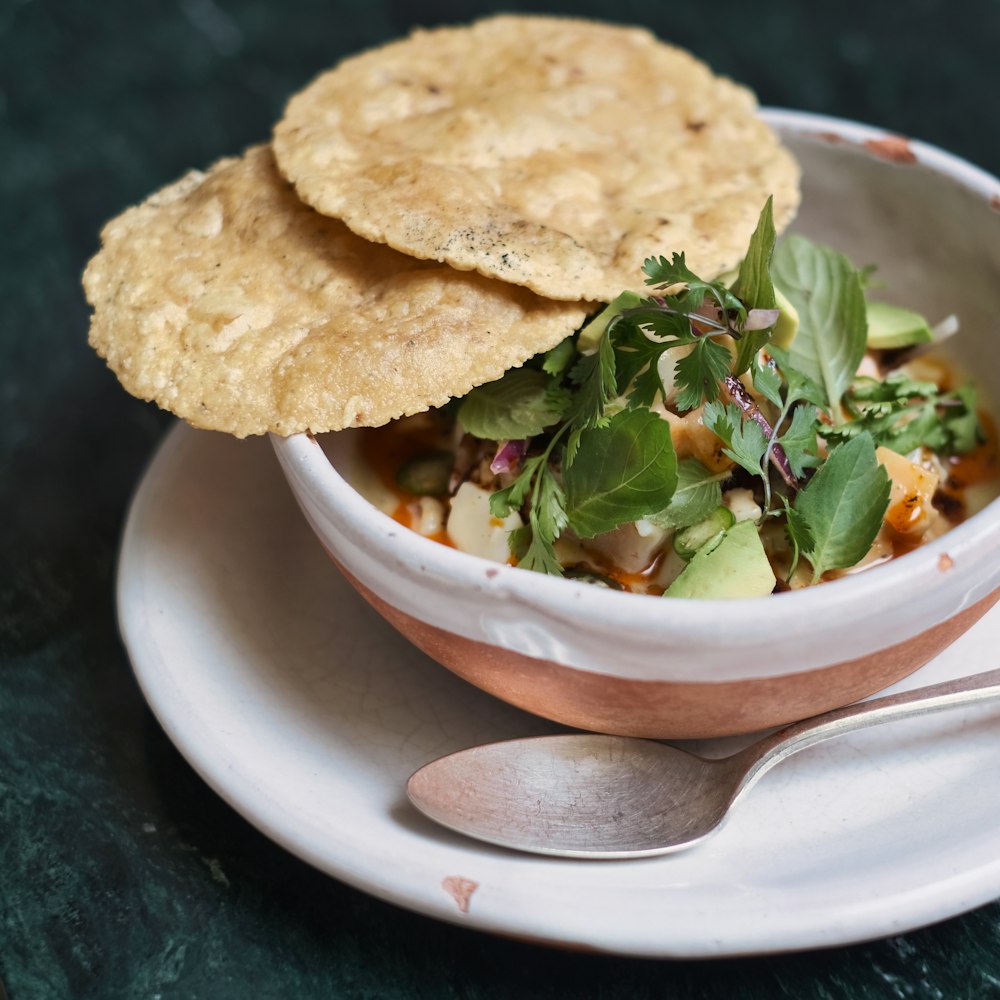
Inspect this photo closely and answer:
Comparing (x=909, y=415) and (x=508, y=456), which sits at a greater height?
(x=909, y=415)

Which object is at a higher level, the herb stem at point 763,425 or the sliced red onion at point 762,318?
the sliced red onion at point 762,318

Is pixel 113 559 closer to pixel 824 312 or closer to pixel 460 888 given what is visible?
pixel 460 888

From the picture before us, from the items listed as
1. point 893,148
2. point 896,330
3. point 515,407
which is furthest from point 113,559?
point 893,148

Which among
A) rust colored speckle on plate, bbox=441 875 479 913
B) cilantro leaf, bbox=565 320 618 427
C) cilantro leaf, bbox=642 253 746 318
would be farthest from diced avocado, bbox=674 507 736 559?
rust colored speckle on plate, bbox=441 875 479 913

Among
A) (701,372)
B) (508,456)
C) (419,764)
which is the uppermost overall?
(701,372)

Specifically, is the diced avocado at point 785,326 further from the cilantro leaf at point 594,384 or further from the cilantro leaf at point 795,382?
the cilantro leaf at point 594,384

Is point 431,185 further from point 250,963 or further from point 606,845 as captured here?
point 250,963

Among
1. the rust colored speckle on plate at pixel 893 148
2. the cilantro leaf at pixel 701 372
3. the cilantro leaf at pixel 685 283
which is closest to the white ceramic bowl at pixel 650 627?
the cilantro leaf at pixel 701 372

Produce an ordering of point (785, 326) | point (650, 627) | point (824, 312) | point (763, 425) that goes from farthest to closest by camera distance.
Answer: point (824, 312), point (785, 326), point (763, 425), point (650, 627)
